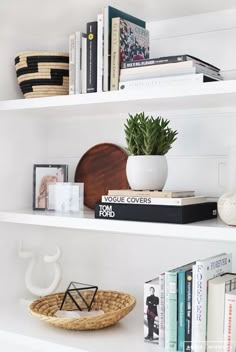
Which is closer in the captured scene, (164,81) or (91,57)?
(164,81)

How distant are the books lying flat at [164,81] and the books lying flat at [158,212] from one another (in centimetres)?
35

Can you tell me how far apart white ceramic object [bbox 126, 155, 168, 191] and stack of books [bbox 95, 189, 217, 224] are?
0.06 meters

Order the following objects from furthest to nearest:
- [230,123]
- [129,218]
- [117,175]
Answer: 1. [117,175]
2. [230,123]
3. [129,218]

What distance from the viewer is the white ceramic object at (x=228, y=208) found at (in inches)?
60.3

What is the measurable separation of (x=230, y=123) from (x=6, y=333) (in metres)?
0.98

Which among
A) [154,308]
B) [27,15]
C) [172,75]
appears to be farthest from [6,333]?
[27,15]

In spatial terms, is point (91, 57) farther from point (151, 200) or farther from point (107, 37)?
point (151, 200)

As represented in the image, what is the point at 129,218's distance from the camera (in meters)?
1.67

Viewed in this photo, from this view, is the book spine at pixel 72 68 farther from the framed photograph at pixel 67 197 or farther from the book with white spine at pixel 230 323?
the book with white spine at pixel 230 323

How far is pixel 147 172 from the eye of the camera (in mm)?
1728

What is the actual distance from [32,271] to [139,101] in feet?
2.62

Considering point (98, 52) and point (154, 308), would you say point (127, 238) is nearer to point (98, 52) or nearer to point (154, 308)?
point (154, 308)

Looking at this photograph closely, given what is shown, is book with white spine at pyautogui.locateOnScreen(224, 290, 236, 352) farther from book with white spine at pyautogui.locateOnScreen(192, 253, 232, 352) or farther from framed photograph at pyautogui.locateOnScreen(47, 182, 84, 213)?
framed photograph at pyautogui.locateOnScreen(47, 182, 84, 213)

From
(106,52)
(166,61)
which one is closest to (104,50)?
(106,52)
